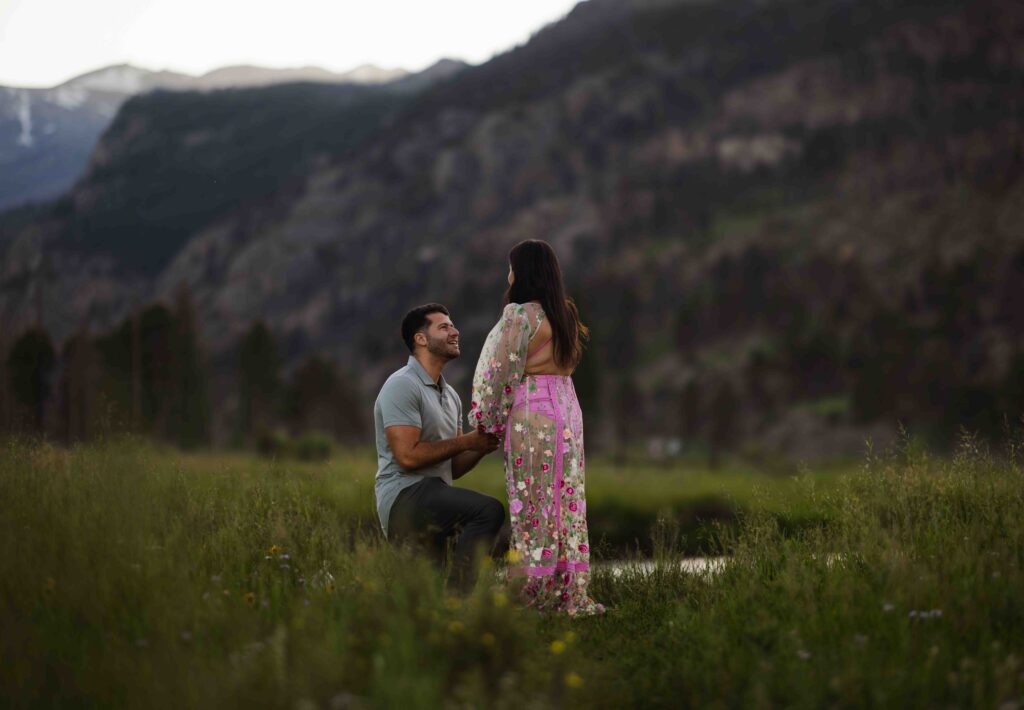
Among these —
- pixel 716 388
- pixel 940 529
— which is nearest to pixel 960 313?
pixel 716 388

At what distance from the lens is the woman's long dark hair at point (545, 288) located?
7.59 meters

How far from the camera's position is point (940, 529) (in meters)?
7.67

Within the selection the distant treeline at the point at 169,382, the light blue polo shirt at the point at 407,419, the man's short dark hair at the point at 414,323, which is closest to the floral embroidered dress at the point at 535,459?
the light blue polo shirt at the point at 407,419

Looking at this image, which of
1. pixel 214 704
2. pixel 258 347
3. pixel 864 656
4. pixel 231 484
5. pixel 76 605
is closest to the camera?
pixel 214 704

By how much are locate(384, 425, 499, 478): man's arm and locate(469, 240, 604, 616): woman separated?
0.15 metres

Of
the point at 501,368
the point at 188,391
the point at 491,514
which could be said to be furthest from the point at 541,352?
the point at 188,391

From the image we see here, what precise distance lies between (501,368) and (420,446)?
2.57ft

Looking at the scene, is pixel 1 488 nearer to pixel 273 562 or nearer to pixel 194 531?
pixel 194 531

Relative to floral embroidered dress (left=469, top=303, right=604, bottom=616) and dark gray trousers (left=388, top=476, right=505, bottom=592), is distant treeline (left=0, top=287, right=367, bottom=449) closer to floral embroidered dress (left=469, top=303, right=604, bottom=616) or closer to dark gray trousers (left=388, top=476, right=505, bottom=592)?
dark gray trousers (left=388, top=476, right=505, bottom=592)

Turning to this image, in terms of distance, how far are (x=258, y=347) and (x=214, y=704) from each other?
91786 millimetres

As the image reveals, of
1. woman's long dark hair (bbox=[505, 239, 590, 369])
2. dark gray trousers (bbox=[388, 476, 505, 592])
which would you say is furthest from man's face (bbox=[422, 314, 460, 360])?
dark gray trousers (bbox=[388, 476, 505, 592])

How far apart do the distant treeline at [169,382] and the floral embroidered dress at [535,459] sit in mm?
44050

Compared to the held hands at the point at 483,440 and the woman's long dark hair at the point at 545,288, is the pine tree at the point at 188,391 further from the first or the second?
the woman's long dark hair at the point at 545,288

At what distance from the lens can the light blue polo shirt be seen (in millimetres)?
7508
